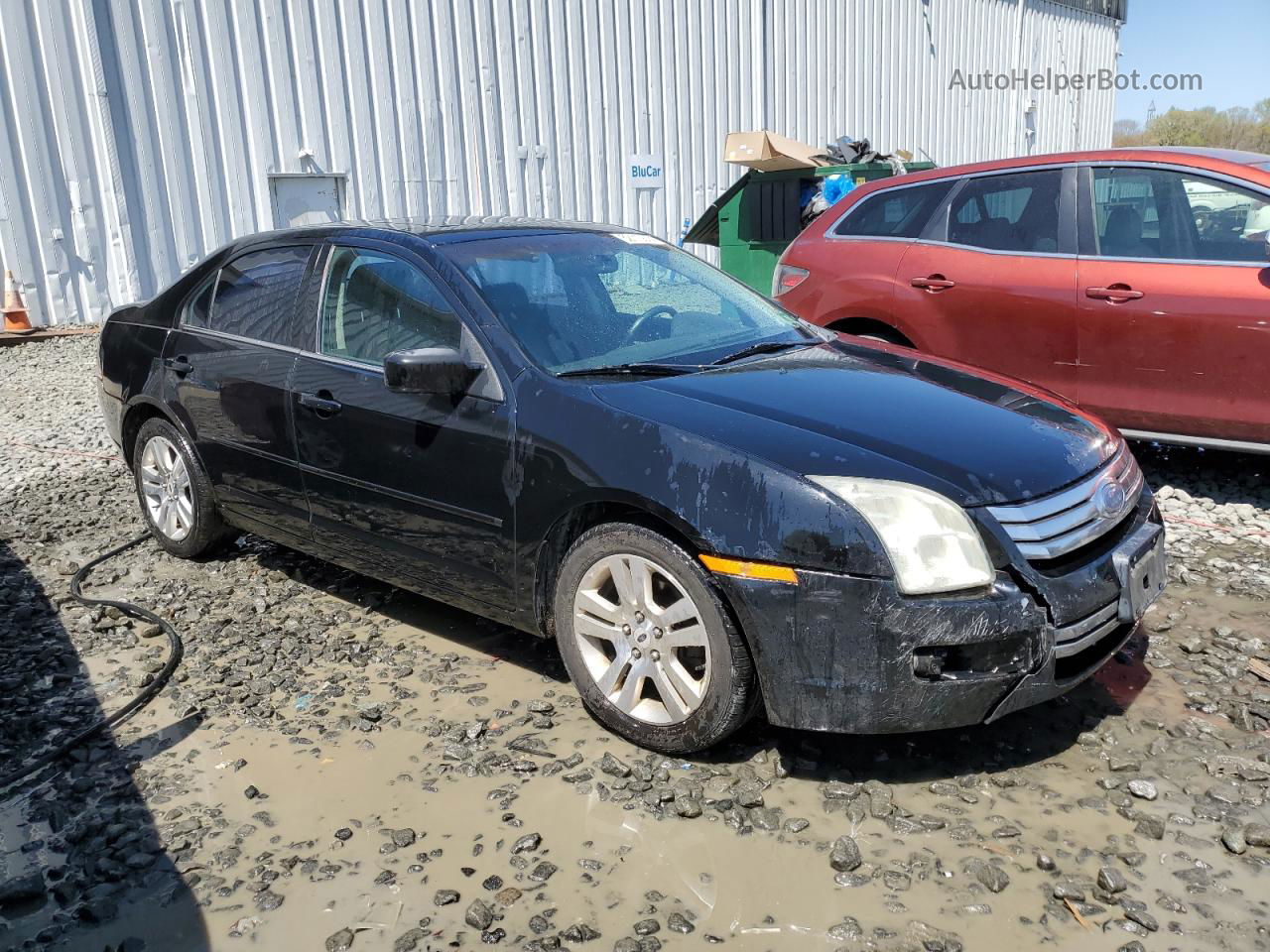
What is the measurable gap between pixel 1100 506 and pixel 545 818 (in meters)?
1.80

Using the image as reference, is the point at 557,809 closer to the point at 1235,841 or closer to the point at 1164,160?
the point at 1235,841

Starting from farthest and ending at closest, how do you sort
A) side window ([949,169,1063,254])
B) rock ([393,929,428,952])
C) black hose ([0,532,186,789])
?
side window ([949,169,1063,254])
black hose ([0,532,186,789])
rock ([393,929,428,952])

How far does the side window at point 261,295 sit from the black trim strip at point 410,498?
22.6 inches

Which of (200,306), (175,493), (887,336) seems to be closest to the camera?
(200,306)

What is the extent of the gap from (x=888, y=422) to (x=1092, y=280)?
110 inches

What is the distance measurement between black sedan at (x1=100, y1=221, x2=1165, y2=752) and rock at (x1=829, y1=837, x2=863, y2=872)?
11.5 inches

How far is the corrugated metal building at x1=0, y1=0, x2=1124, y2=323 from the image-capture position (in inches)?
387

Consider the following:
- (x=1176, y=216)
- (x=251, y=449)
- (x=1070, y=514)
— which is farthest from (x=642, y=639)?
(x=1176, y=216)

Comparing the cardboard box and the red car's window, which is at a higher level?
the cardboard box

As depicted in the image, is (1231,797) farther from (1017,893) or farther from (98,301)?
(98,301)

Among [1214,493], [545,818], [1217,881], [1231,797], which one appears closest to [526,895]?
[545,818]

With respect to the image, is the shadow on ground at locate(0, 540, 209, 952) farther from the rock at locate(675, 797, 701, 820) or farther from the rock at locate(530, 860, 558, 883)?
the rock at locate(675, 797, 701, 820)

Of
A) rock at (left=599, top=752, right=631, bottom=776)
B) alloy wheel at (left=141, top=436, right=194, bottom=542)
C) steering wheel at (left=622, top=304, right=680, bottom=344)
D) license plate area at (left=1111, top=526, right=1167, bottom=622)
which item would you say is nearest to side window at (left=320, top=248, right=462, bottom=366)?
steering wheel at (left=622, top=304, right=680, bottom=344)

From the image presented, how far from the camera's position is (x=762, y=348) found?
3.74 meters
